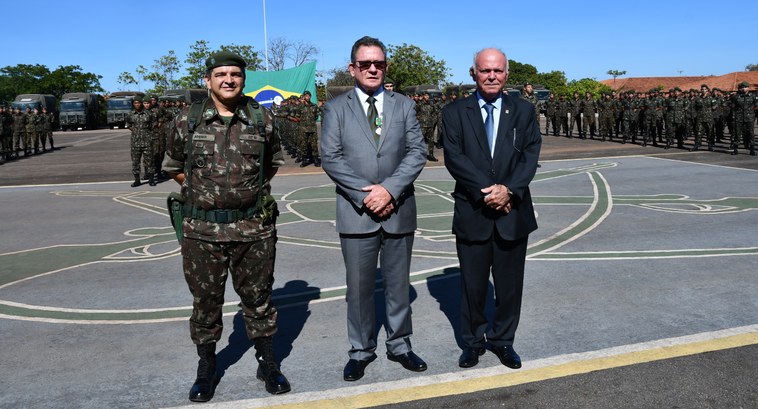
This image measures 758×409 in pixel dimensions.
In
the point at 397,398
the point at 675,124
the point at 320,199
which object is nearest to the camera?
the point at 397,398

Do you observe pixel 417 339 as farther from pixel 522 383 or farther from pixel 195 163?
pixel 195 163

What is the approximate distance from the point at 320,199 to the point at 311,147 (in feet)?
22.7

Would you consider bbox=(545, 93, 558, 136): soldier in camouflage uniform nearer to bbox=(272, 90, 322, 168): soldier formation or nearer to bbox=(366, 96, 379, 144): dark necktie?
bbox=(272, 90, 322, 168): soldier formation

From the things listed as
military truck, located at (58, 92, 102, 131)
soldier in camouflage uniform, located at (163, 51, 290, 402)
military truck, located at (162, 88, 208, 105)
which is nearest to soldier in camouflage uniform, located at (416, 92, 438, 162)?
soldier in camouflage uniform, located at (163, 51, 290, 402)

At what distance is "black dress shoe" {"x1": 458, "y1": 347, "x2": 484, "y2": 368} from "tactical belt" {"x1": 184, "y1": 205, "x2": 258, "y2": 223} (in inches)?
63.3

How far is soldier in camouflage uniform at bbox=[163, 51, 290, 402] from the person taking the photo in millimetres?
3715

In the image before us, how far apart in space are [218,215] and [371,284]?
1059 mm

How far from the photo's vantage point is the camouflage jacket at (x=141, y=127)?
1469 centimetres

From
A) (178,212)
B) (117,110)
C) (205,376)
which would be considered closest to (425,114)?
(178,212)

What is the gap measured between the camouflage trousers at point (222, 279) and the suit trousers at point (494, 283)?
1.25m

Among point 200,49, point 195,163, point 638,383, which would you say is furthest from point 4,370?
point 200,49

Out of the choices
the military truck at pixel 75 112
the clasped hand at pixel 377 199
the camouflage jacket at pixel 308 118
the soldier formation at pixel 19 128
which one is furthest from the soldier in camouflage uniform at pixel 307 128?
the military truck at pixel 75 112

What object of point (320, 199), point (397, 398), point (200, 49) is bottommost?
point (397, 398)

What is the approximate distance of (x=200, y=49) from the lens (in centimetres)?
6462
